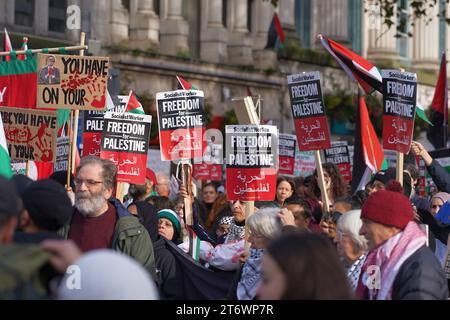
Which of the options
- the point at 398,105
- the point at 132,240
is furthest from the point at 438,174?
the point at 132,240

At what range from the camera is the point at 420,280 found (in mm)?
6883

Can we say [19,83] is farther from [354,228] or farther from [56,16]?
[56,16]

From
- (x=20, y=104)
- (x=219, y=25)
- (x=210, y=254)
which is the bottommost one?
(x=210, y=254)

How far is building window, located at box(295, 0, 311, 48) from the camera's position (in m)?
42.2

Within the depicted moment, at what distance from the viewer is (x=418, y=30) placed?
47188 millimetres

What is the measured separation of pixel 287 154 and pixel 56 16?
14013mm

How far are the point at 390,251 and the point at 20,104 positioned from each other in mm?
7472

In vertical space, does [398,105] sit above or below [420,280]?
above

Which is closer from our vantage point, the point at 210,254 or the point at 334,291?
the point at 334,291

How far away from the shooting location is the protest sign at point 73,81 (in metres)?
12.2

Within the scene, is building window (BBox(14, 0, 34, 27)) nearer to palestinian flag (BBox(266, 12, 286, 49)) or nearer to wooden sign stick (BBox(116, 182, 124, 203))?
palestinian flag (BBox(266, 12, 286, 49))

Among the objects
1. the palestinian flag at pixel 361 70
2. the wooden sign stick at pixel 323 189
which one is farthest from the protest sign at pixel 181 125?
the palestinian flag at pixel 361 70

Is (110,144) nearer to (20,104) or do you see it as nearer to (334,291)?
(20,104)

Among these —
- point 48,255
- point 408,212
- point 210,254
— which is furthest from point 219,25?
point 48,255
